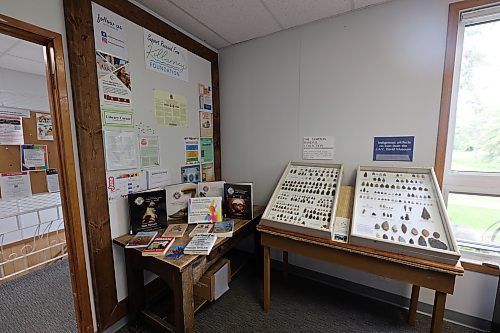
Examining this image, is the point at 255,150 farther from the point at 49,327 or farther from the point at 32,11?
the point at 49,327

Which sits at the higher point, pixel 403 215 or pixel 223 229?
pixel 403 215

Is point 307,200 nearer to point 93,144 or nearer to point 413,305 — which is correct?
point 413,305

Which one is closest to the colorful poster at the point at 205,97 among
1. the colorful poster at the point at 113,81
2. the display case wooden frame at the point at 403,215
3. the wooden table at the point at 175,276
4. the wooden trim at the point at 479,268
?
the colorful poster at the point at 113,81

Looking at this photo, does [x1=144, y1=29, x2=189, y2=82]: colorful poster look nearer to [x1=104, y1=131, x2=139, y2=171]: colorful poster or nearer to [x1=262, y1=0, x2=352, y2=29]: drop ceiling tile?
[x1=104, y1=131, x2=139, y2=171]: colorful poster

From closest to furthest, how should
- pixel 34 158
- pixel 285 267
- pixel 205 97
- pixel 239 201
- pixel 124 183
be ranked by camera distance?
1. pixel 124 183
2. pixel 239 201
3. pixel 285 267
4. pixel 205 97
5. pixel 34 158

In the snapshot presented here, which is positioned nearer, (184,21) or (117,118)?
(117,118)

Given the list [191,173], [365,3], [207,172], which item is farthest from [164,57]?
[365,3]

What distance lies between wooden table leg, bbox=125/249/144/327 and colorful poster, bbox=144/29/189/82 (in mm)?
1464

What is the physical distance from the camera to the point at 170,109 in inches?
75.7

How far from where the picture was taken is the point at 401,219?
138 cm

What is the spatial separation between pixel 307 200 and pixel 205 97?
4.93 ft

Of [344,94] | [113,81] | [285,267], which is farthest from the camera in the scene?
[285,267]

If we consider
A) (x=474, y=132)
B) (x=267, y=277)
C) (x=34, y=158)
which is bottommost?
(x=267, y=277)

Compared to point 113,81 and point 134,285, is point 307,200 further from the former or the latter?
point 113,81
